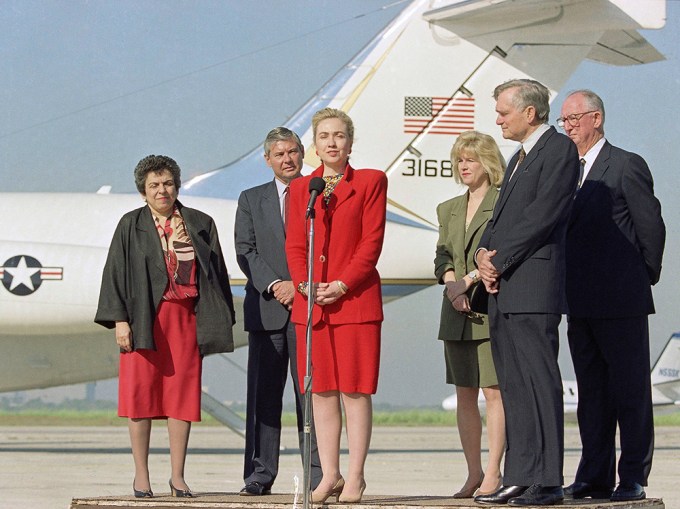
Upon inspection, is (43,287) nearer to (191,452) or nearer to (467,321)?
(191,452)

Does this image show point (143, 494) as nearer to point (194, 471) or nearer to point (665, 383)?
point (194, 471)

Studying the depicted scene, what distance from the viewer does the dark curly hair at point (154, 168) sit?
6.02m

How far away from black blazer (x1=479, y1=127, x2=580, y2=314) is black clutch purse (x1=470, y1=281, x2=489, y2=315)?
0.84ft

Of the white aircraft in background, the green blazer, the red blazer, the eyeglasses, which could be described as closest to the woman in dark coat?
the green blazer

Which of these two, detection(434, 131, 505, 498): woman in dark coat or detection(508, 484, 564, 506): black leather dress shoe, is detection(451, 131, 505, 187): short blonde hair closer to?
detection(434, 131, 505, 498): woman in dark coat

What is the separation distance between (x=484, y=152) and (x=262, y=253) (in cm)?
135

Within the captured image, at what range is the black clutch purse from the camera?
542 centimetres

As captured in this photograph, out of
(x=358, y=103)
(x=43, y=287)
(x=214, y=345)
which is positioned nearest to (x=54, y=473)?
(x=43, y=287)

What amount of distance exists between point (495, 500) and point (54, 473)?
8521 mm

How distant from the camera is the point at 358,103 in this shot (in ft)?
47.8

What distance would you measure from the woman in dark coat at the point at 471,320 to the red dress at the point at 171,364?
128 centimetres

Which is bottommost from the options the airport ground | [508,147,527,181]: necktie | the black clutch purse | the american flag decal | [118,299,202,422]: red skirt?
the airport ground

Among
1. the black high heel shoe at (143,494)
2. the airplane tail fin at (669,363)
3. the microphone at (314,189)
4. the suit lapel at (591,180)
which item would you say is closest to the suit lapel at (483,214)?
the suit lapel at (591,180)

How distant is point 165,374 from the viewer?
19.6 feet
